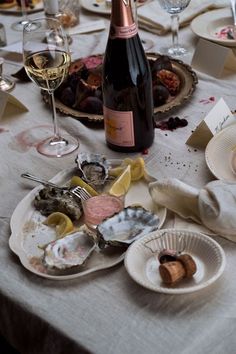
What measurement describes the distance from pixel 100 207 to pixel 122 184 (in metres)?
0.07

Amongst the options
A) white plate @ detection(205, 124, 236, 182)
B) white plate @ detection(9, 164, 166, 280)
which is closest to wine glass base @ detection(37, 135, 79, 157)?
white plate @ detection(9, 164, 166, 280)

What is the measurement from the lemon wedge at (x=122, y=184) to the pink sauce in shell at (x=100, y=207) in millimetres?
22

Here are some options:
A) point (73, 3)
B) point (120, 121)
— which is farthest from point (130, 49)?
point (73, 3)

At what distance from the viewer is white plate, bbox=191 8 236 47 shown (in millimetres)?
1297

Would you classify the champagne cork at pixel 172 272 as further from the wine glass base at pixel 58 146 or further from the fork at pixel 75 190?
the wine glass base at pixel 58 146

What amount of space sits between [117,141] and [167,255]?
0.96 ft

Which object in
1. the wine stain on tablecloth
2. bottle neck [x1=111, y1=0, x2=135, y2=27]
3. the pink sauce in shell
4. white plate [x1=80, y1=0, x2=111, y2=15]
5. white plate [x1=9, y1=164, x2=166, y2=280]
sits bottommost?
white plate [x1=80, y1=0, x2=111, y2=15]

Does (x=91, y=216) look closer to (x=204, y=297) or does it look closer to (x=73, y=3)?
(x=204, y=297)

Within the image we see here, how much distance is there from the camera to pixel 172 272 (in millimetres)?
657

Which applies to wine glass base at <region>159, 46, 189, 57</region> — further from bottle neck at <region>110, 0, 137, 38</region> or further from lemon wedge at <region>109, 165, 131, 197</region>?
lemon wedge at <region>109, 165, 131, 197</region>

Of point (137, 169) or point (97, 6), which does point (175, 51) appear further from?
point (137, 169)

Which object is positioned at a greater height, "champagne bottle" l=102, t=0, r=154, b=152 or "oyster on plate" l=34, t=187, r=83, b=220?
"champagne bottle" l=102, t=0, r=154, b=152

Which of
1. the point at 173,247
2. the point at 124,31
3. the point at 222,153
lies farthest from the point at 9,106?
the point at 173,247

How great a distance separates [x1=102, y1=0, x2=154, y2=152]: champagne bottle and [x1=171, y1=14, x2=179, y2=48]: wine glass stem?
0.38m
